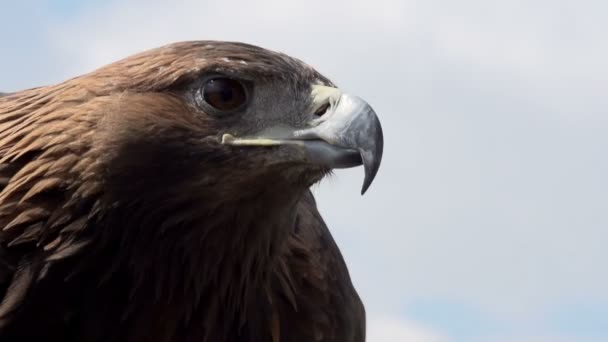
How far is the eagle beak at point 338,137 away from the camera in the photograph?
481 cm

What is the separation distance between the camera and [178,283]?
17.6ft

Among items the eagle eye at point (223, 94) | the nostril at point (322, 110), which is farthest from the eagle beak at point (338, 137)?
the eagle eye at point (223, 94)

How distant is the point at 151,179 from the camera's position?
5.14 m

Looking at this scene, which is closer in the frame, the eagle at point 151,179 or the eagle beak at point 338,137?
the eagle beak at point 338,137

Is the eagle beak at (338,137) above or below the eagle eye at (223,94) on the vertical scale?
below

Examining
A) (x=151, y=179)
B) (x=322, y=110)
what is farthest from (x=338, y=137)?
(x=151, y=179)

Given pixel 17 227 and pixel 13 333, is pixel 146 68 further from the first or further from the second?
pixel 13 333

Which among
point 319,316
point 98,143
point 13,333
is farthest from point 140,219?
point 319,316

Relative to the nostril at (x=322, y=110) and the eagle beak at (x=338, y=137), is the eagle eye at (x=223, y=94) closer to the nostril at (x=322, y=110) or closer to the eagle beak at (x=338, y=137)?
the eagle beak at (x=338, y=137)

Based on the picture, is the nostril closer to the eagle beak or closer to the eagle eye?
the eagle beak

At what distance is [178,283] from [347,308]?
3.32ft

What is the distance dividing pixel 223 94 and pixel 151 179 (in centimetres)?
47

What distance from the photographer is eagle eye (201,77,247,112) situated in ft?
17.0

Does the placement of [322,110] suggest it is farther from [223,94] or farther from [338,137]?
[223,94]
